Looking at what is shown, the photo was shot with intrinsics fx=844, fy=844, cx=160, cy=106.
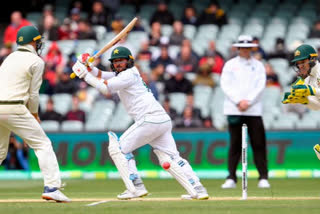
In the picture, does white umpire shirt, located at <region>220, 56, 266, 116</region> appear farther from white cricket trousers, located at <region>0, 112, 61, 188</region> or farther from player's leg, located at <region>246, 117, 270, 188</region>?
white cricket trousers, located at <region>0, 112, 61, 188</region>

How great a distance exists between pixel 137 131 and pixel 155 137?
237 mm

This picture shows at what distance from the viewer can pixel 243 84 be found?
13.0 m

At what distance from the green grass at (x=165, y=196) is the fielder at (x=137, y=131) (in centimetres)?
37

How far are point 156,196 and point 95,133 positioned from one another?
17.7ft

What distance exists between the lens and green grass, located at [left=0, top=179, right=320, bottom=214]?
9.11 meters

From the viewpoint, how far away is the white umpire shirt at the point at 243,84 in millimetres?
12945

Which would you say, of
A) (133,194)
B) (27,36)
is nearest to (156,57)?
(133,194)

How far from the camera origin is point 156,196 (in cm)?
1124

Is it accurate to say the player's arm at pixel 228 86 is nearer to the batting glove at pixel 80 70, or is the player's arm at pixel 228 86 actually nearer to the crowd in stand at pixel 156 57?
the crowd in stand at pixel 156 57

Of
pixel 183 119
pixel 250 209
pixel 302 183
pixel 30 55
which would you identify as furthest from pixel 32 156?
pixel 250 209

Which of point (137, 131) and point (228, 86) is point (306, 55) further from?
point (228, 86)

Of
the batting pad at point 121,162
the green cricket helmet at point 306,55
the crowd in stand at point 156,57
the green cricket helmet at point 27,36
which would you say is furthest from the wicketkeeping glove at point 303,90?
the crowd in stand at point 156,57

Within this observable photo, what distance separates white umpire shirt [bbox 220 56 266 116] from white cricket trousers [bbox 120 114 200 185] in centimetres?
262

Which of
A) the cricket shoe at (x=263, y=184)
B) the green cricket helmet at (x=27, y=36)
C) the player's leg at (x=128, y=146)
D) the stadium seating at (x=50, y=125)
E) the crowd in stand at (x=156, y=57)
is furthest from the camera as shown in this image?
the crowd in stand at (x=156, y=57)
